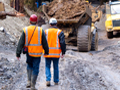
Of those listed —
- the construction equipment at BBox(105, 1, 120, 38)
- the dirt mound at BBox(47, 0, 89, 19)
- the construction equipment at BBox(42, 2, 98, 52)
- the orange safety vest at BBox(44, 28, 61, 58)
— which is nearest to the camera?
the orange safety vest at BBox(44, 28, 61, 58)

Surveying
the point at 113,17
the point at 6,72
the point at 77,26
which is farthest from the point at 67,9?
the point at 113,17

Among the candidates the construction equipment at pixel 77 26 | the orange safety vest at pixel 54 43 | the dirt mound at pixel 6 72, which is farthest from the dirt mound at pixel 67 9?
the orange safety vest at pixel 54 43

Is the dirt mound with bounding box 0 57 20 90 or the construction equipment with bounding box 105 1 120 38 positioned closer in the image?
the dirt mound with bounding box 0 57 20 90

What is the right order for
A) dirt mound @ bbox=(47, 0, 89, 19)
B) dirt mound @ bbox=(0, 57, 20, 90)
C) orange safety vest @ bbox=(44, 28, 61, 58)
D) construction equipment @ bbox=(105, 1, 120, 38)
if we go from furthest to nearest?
construction equipment @ bbox=(105, 1, 120, 38) → dirt mound @ bbox=(47, 0, 89, 19) → dirt mound @ bbox=(0, 57, 20, 90) → orange safety vest @ bbox=(44, 28, 61, 58)

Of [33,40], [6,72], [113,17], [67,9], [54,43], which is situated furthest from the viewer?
[113,17]

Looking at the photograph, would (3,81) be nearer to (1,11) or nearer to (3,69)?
(3,69)

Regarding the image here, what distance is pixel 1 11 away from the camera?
22.1 feet

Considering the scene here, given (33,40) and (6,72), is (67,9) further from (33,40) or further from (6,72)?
(33,40)

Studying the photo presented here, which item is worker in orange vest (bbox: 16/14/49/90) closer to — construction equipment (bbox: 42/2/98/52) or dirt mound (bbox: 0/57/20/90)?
dirt mound (bbox: 0/57/20/90)

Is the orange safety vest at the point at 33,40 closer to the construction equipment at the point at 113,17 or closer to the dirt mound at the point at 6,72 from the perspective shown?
the dirt mound at the point at 6,72

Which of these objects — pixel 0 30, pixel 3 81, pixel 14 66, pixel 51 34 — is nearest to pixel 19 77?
pixel 3 81

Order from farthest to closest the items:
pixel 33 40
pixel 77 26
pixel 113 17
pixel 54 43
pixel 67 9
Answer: pixel 113 17 → pixel 67 9 → pixel 77 26 → pixel 54 43 → pixel 33 40

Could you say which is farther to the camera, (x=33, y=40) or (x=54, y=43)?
(x=54, y=43)

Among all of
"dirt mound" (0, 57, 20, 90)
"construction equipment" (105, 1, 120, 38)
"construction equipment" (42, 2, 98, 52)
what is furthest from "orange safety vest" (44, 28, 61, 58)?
"construction equipment" (105, 1, 120, 38)
